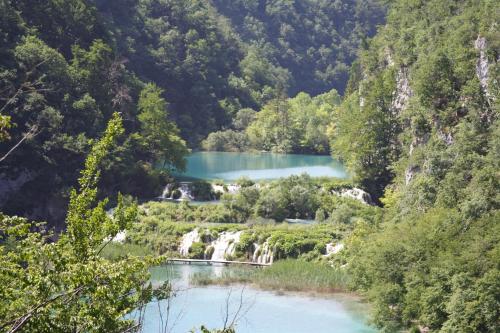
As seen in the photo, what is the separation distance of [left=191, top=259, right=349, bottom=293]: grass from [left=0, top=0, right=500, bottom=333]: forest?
18 centimetres

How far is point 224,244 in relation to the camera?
48938 millimetres

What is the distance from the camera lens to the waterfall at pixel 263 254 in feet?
154

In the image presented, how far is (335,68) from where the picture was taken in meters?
176

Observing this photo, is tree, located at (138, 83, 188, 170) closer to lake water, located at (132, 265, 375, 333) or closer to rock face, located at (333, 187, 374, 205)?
rock face, located at (333, 187, 374, 205)

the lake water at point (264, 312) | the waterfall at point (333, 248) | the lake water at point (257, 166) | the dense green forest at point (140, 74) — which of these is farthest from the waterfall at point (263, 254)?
the lake water at point (257, 166)

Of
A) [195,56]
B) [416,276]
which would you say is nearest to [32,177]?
[416,276]

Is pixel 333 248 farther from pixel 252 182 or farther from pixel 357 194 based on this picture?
pixel 252 182

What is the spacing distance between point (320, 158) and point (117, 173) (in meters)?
37.9

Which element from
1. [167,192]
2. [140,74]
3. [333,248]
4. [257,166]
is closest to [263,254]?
[333,248]

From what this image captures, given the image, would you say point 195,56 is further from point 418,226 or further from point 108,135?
point 108,135

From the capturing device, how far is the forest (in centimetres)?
1439

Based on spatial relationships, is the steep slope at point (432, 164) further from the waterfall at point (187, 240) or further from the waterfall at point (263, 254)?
the waterfall at point (187, 240)

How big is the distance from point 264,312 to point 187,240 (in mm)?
14804

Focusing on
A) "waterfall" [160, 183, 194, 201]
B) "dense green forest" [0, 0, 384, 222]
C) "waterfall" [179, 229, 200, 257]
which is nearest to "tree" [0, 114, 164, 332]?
"dense green forest" [0, 0, 384, 222]
